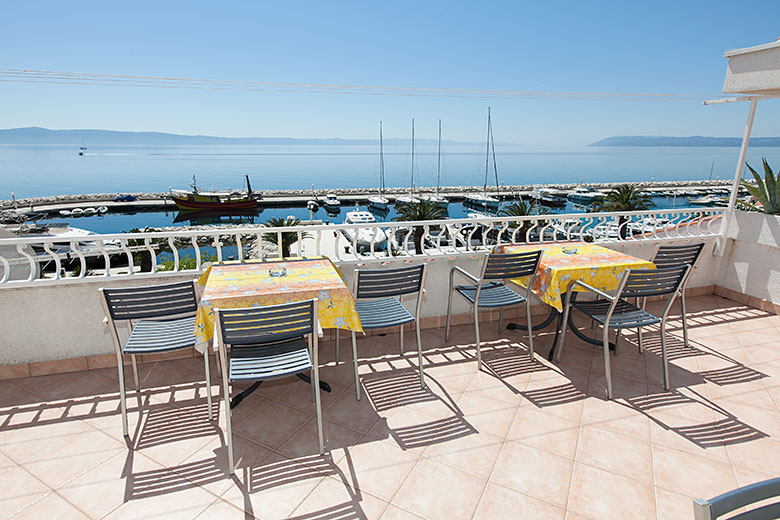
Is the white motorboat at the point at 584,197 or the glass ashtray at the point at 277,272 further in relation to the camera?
the white motorboat at the point at 584,197

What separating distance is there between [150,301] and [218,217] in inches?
2317

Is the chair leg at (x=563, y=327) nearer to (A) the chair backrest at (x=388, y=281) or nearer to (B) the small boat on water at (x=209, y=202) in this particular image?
(A) the chair backrest at (x=388, y=281)

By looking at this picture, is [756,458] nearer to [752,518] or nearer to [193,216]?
[752,518]

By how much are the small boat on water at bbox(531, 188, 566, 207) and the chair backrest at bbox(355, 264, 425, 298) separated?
63097 mm

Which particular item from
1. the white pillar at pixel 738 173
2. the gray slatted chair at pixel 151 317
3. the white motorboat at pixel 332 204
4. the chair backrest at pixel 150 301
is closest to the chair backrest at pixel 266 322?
the gray slatted chair at pixel 151 317

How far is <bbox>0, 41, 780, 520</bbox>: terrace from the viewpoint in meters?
1.97

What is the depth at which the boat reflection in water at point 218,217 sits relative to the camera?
54094 mm

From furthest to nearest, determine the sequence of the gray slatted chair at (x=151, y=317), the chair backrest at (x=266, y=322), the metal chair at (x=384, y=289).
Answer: the metal chair at (x=384, y=289)
the gray slatted chair at (x=151, y=317)
the chair backrest at (x=266, y=322)

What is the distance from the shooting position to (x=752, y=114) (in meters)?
4.47

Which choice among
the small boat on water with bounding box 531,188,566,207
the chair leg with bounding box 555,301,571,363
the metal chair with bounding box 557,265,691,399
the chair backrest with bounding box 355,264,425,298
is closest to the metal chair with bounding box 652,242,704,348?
the metal chair with bounding box 557,265,691,399

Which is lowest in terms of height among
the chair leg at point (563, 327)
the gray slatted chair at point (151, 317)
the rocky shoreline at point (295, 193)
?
the rocky shoreline at point (295, 193)

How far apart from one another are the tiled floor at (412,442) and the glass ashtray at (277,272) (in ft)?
2.77

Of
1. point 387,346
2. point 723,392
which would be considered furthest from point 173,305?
point 723,392

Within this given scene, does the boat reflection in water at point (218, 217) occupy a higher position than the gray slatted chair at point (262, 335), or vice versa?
the gray slatted chair at point (262, 335)
